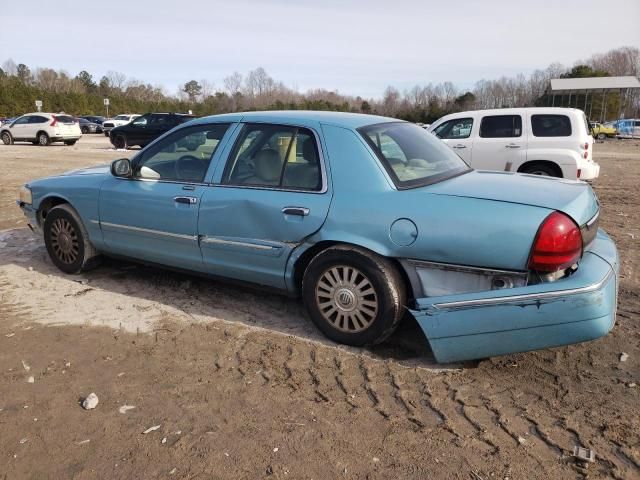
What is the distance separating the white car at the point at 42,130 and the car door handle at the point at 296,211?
2531cm

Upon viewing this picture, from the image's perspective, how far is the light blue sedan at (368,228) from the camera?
3.10m

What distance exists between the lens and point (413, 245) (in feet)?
11.0

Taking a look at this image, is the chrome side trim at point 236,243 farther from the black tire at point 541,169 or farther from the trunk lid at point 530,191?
the black tire at point 541,169

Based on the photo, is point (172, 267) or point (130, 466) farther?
point (172, 267)

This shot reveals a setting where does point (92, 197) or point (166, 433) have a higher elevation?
point (92, 197)

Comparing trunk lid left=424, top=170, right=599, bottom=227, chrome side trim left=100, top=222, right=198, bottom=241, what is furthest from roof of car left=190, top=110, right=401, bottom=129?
chrome side trim left=100, top=222, right=198, bottom=241

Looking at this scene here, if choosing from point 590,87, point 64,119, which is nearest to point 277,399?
point 64,119

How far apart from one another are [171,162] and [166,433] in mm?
2449

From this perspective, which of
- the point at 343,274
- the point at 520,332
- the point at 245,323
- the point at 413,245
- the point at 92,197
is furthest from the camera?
the point at 92,197

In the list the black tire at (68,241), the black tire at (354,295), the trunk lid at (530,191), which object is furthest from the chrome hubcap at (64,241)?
the trunk lid at (530,191)

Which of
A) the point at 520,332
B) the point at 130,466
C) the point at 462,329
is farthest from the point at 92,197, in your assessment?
the point at 520,332

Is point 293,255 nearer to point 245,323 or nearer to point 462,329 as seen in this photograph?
point 245,323

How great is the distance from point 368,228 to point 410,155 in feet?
2.55

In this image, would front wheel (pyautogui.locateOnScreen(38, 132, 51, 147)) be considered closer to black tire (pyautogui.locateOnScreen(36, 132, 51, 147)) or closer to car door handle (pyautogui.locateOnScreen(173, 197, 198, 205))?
black tire (pyautogui.locateOnScreen(36, 132, 51, 147))
